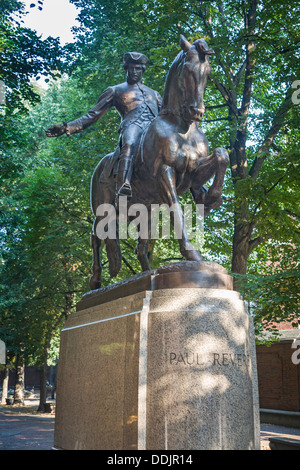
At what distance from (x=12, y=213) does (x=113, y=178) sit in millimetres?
14300

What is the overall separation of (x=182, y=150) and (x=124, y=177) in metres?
0.87

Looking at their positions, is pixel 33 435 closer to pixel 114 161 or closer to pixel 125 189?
pixel 114 161

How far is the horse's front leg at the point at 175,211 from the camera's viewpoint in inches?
217

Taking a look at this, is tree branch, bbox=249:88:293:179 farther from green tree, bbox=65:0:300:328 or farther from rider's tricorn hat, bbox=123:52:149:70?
rider's tricorn hat, bbox=123:52:149:70

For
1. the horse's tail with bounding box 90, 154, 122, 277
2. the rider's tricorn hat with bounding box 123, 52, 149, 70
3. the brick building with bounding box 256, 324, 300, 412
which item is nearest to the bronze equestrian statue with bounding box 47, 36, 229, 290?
the horse's tail with bounding box 90, 154, 122, 277

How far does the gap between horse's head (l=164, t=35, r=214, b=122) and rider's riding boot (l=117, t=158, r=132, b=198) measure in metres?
1.00

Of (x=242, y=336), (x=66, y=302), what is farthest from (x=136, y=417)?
(x=66, y=302)

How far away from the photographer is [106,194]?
24.4ft

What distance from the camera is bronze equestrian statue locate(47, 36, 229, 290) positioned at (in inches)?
224

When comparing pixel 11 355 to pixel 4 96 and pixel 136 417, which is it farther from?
pixel 136 417

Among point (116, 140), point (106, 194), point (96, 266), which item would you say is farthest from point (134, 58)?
point (116, 140)

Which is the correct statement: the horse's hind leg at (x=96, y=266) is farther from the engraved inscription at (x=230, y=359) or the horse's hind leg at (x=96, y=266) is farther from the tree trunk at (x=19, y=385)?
the tree trunk at (x=19, y=385)

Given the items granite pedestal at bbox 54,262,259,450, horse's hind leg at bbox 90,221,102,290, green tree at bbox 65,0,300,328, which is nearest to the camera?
granite pedestal at bbox 54,262,259,450

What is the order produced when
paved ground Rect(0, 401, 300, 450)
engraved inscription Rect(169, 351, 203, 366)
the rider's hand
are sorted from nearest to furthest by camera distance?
engraved inscription Rect(169, 351, 203, 366) → the rider's hand → paved ground Rect(0, 401, 300, 450)
